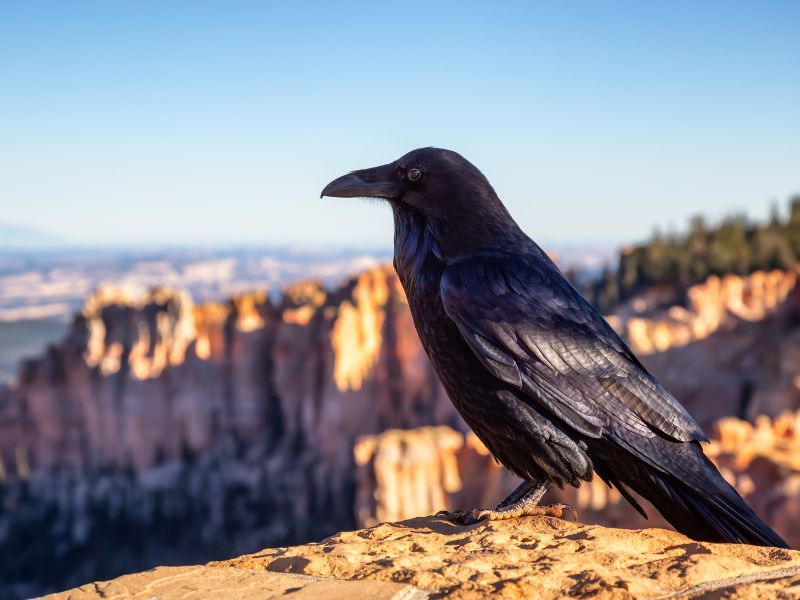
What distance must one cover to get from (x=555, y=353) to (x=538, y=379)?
16 centimetres

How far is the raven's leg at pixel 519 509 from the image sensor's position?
4570mm

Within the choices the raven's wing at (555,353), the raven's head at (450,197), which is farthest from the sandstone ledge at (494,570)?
the raven's head at (450,197)

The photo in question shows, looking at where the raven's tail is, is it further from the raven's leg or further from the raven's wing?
the raven's leg

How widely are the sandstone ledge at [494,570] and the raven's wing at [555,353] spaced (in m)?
0.53

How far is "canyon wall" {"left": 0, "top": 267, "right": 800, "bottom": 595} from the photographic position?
41.4 meters

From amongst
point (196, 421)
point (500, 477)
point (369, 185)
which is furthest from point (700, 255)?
point (369, 185)

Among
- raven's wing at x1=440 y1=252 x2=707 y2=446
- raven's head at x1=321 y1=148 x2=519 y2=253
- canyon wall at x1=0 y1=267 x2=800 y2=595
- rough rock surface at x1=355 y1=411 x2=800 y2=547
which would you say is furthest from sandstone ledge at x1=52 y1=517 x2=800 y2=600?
canyon wall at x1=0 y1=267 x2=800 y2=595

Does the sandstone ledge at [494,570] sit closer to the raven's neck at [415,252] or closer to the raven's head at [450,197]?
the raven's neck at [415,252]

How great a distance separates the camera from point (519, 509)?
4.59 meters

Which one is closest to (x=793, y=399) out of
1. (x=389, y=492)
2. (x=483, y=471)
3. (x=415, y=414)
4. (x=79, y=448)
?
(x=483, y=471)

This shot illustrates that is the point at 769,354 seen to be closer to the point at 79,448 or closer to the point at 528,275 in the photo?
the point at 528,275

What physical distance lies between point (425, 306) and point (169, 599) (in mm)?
1893

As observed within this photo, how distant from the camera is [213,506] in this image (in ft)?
170

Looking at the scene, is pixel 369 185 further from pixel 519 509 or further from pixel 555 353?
pixel 519 509
